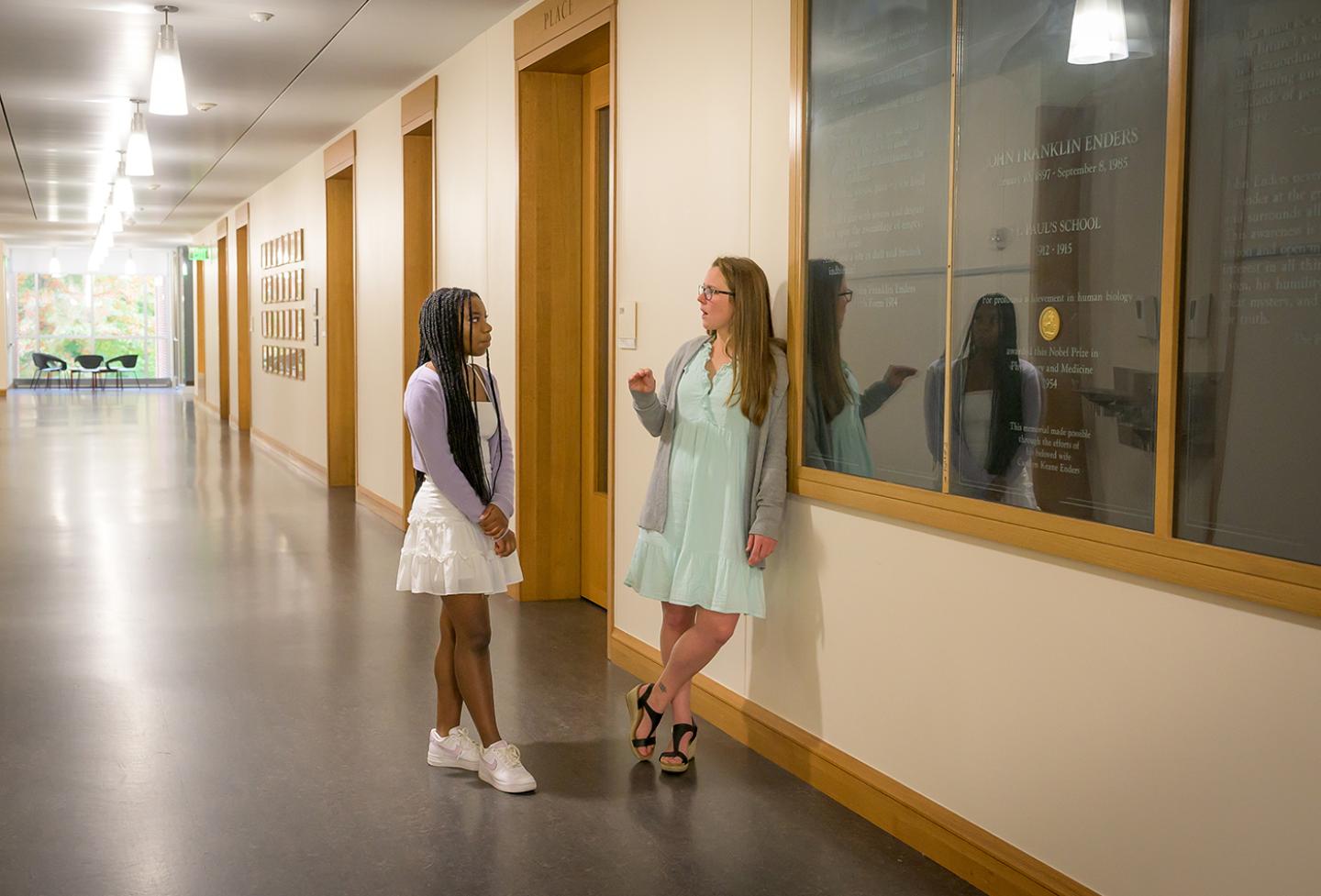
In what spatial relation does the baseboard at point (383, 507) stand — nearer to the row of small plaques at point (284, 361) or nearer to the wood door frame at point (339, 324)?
the wood door frame at point (339, 324)

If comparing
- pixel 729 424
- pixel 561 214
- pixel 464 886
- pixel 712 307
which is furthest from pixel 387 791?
pixel 561 214

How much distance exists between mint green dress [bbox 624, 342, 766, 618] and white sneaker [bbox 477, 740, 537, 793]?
0.70m

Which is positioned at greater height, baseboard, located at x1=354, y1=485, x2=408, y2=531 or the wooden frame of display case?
the wooden frame of display case

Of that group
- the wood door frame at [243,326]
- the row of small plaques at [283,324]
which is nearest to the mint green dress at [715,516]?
the row of small plaques at [283,324]

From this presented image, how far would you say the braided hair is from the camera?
3.80 metres

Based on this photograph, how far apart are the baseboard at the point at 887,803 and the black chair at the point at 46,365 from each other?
2912 centimetres

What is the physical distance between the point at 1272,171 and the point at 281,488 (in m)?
10.2

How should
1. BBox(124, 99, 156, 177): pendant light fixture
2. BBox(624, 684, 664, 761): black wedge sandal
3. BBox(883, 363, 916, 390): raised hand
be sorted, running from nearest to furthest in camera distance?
1. BBox(883, 363, 916, 390): raised hand
2. BBox(624, 684, 664, 761): black wedge sandal
3. BBox(124, 99, 156, 177): pendant light fixture

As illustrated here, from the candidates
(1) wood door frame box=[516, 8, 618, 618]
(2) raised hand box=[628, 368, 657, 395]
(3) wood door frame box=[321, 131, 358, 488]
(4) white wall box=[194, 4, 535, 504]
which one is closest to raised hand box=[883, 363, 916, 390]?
(2) raised hand box=[628, 368, 657, 395]

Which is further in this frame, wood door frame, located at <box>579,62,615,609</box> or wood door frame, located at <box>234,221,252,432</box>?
wood door frame, located at <box>234,221,252,432</box>

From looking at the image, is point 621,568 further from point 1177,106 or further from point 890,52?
point 1177,106

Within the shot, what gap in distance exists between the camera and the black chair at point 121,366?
30.4 meters

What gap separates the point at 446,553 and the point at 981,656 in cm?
159

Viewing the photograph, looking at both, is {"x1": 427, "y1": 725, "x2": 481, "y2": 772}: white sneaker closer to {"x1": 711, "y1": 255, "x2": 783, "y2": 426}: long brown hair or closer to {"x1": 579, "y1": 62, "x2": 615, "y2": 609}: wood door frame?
{"x1": 711, "y1": 255, "x2": 783, "y2": 426}: long brown hair
